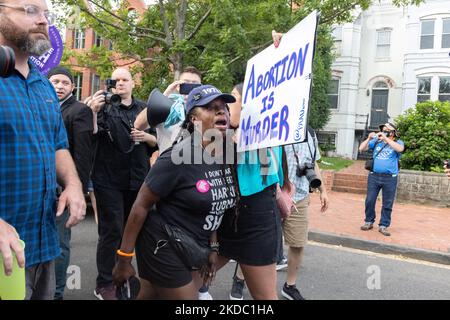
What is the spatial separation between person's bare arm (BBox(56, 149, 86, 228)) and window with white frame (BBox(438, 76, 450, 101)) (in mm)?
21906

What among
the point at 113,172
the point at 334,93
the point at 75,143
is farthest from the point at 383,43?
the point at 75,143

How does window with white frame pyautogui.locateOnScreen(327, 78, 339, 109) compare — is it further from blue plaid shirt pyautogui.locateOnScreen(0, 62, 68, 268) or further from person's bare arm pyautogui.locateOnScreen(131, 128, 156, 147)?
blue plaid shirt pyautogui.locateOnScreen(0, 62, 68, 268)

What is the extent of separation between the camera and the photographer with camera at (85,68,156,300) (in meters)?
3.62

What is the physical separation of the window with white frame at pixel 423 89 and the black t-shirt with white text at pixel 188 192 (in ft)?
69.9

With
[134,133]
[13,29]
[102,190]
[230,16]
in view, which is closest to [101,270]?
[102,190]

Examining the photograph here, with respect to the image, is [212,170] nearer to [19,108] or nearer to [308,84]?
[308,84]

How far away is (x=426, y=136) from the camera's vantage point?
36.4 feet

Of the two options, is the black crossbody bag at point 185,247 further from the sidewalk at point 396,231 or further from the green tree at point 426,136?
the green tree at point 426,136

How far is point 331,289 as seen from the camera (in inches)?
170

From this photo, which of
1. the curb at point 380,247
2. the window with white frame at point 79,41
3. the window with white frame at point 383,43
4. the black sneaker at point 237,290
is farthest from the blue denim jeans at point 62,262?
the window with white frame at point 79,41

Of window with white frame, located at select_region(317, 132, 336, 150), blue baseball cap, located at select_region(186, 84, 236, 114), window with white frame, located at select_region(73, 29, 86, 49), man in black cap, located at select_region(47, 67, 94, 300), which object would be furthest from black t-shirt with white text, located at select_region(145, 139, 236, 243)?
window with white frame, located at select_region(73, 29, 86, 49)

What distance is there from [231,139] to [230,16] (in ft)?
20.7
